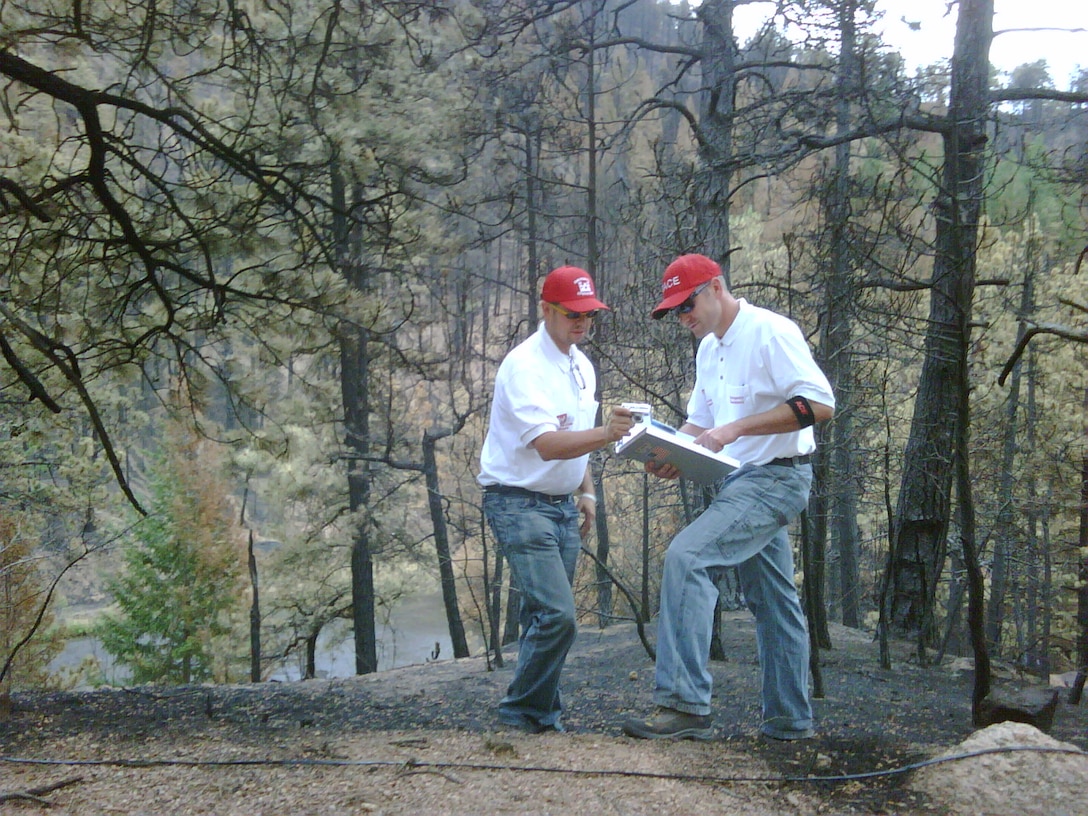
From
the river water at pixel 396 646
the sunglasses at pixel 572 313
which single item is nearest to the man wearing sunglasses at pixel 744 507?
the sunglasses at pixel 572 313

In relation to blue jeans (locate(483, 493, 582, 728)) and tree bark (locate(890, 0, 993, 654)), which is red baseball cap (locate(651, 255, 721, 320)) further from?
tree bark (locate(890, 0, 993, 654))

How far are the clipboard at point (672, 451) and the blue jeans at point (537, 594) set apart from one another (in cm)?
56

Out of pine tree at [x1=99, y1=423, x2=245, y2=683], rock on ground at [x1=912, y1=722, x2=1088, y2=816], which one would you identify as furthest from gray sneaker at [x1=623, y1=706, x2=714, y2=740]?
pine tree at [x1=99, y1=423, x2=245, y2=683]

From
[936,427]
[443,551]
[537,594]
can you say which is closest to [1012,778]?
[537,594]

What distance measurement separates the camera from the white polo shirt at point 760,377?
4.14m

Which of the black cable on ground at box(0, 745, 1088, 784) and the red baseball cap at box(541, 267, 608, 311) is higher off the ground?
the red baseball cap at box(541, 267, 608, 311)

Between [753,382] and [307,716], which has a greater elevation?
[753,382]

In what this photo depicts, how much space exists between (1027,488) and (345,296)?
14.9m

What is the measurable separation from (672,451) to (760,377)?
50 cm

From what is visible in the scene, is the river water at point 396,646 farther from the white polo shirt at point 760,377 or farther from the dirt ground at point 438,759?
the white polo shirt at point 760,377

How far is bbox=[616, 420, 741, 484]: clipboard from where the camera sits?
4008mm

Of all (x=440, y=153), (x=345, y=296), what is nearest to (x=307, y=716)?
(x=345, y=296)

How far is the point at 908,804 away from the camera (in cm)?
343

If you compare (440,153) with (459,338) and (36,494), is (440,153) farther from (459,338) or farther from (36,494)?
(36,494)
